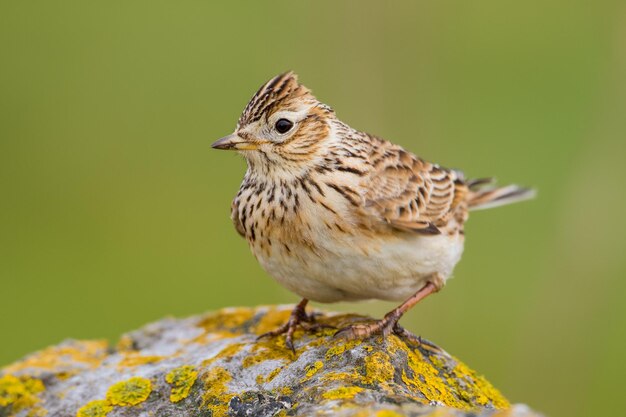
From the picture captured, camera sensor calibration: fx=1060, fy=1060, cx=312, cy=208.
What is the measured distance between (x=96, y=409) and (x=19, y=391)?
83 cm

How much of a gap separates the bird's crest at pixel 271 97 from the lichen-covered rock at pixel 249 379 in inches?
57.4

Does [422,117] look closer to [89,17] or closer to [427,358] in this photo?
[427,358]

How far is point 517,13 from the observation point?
50.7 feet

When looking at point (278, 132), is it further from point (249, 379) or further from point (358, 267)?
point (249, 379)

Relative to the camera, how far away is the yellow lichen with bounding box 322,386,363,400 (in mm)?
5277

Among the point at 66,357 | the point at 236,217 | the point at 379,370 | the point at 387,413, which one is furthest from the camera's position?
the point at 66,357

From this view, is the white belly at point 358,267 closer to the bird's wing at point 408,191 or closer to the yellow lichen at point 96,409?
the bird's wing at point 408,191

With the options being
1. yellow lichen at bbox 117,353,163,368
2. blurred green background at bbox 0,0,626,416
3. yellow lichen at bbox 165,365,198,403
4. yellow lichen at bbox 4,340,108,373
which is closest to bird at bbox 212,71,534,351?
yellow lichen at bbox 165,365,198,403

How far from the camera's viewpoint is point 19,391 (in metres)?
6.84

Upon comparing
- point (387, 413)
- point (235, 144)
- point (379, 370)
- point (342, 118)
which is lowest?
point (387, 413)

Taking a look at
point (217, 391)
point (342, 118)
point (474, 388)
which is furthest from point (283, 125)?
point (342, 118)

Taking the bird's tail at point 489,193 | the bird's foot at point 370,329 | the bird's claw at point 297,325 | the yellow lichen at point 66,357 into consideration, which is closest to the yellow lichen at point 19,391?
the yellow lichen at point 66,357

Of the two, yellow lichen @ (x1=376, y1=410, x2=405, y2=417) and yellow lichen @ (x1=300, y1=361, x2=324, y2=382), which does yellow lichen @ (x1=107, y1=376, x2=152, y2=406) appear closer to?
yellow lichen @ (x1=300, y1=361, x2=324, y2=382)

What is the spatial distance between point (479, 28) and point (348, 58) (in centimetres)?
488
